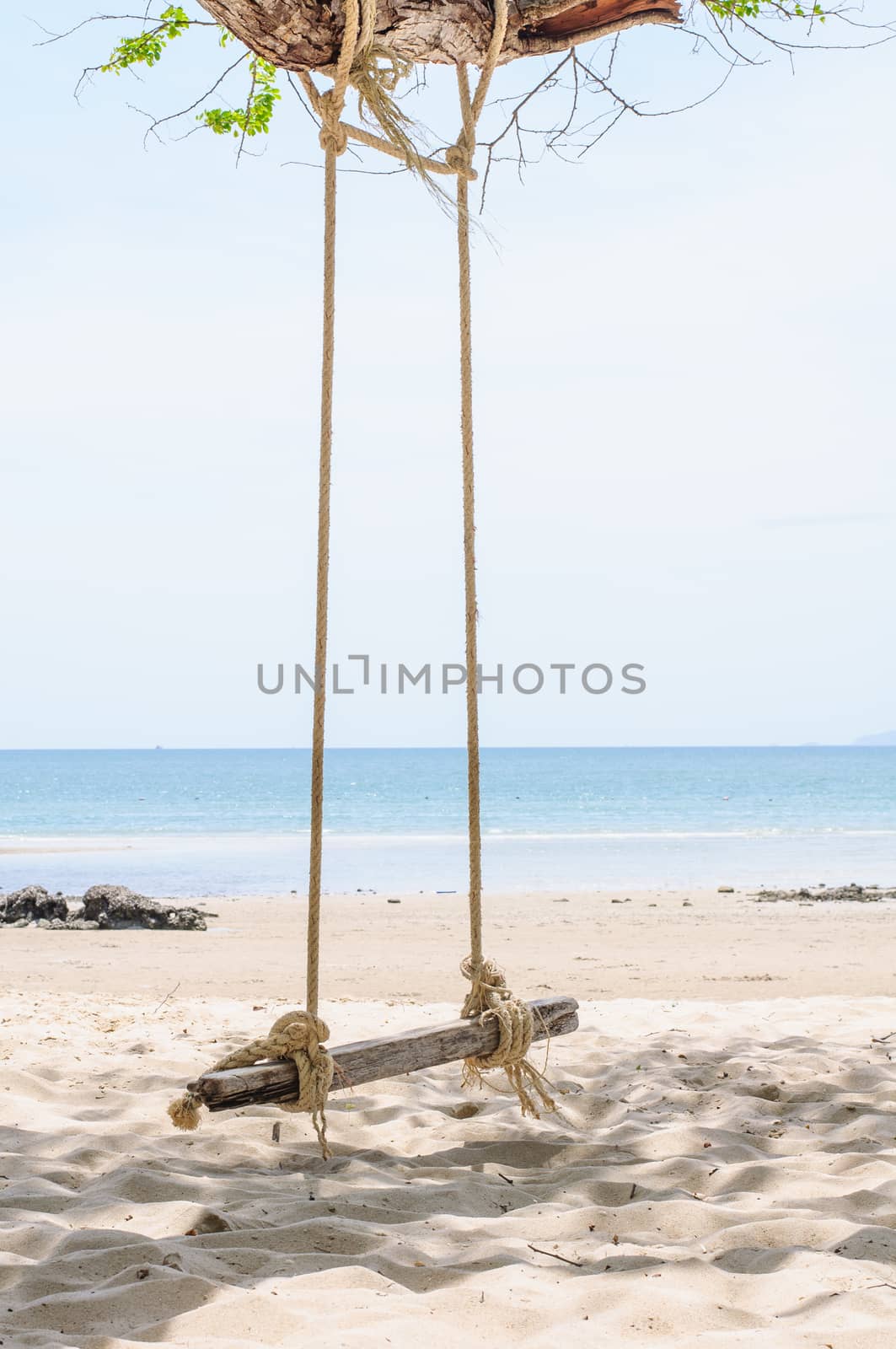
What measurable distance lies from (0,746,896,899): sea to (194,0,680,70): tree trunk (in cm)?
923

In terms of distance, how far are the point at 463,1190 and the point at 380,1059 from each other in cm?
31

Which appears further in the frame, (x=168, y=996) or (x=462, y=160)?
(x=168, y=996)

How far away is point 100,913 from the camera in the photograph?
25.6ft

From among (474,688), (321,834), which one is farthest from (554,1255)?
(474,688)

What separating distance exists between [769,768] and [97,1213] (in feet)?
179

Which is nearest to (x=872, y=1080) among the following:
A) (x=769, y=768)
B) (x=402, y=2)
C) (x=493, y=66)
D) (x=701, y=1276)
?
(x=701, y=1276)

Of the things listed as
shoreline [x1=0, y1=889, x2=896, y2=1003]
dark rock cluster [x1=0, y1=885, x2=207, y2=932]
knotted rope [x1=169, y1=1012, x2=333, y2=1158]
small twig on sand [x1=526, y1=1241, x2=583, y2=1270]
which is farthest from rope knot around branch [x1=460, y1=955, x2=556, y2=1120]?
dark rock cluster [x1=0, y1=885, x2=207, y2=932]

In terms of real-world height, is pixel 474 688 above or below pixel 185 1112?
above

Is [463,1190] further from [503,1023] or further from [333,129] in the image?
[333,129]

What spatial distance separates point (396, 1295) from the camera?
1763 millimetres

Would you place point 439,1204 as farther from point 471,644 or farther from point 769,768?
point 769,768

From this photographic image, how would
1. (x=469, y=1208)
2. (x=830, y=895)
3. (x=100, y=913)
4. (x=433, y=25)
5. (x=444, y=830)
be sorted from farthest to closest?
1. (x=444, y=830)
2. (x=830, y=895)
3. (x=100, y=913)
4. (x=433, y=25)
5. (x=469, y=1208)

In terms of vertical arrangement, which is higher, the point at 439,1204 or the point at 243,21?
the point at 243,21

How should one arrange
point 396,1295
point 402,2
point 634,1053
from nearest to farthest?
point 396,1295
point 402,2
point 634,1053
